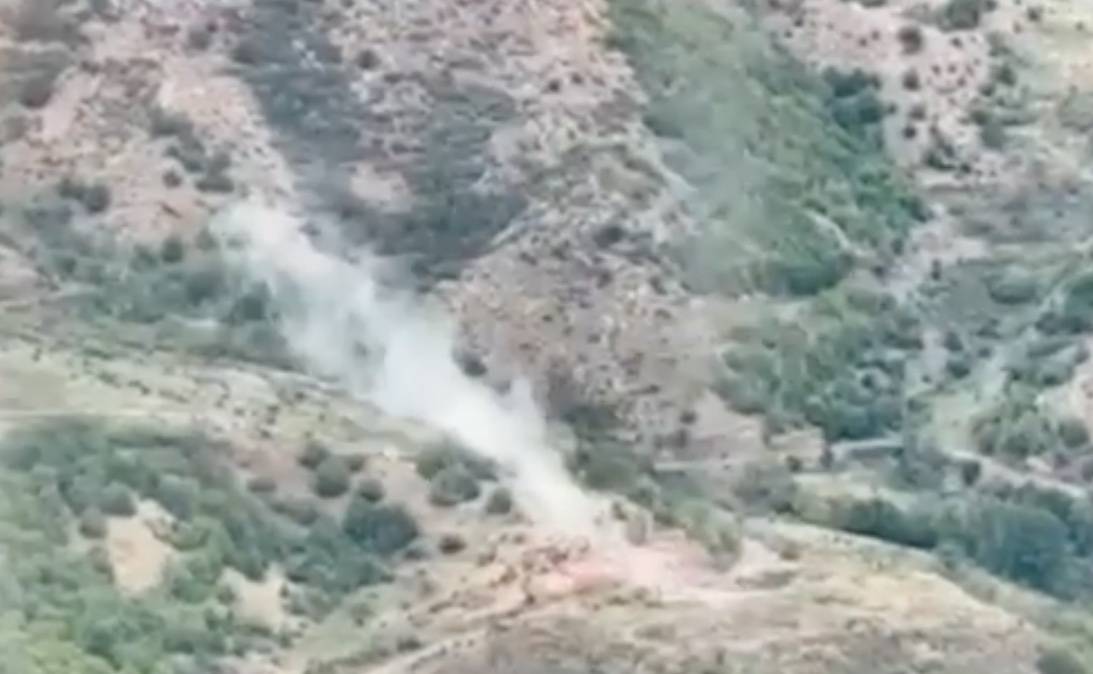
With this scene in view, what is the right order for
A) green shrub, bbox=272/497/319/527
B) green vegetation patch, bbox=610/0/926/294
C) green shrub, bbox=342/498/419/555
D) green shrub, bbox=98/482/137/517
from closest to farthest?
Result: 1. green shrub, bbox=98/482/137/517
2. green shrub, bbox=272/497/319/527
3. green shrub, bbox=342/498/419/555
4. green vegetation patch, bbox=610/0/926/294

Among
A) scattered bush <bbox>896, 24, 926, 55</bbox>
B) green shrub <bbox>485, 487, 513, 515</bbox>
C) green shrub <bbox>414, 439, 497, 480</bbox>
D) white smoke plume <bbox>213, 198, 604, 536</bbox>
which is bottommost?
white smoke plume <bbox>213, 198, 604, 536</bbox>

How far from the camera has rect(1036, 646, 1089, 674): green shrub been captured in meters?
146

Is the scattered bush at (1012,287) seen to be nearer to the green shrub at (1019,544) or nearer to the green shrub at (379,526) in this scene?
Result: the green shrub at (1019,544)

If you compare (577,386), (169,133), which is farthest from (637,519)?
(169,133)

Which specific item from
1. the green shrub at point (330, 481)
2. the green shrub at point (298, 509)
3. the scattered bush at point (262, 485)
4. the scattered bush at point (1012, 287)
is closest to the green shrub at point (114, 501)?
the green shrub at point (298, 509)

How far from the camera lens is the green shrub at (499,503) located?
5915 inches

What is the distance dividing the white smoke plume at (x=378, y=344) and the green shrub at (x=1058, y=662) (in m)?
13.0

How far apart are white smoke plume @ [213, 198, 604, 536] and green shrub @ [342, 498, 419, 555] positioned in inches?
160

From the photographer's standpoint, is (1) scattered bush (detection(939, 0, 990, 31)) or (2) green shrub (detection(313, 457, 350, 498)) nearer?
(2) green shrub (detection(313, 457, 350, 498))

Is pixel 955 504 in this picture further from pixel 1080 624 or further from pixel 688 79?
pixel 688 79

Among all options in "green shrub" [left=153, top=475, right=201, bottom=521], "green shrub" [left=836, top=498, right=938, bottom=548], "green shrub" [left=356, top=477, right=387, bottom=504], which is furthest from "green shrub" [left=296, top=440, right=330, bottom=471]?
"green shrub" [left=836, top=498, right=938, bottom=548]

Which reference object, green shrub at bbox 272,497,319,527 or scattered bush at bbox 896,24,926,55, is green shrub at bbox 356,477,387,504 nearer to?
green shrub at bbox 272,497,319,527

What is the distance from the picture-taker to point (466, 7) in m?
166

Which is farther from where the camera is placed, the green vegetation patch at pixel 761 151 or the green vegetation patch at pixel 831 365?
the green vegetation patch at pixel 761 151
